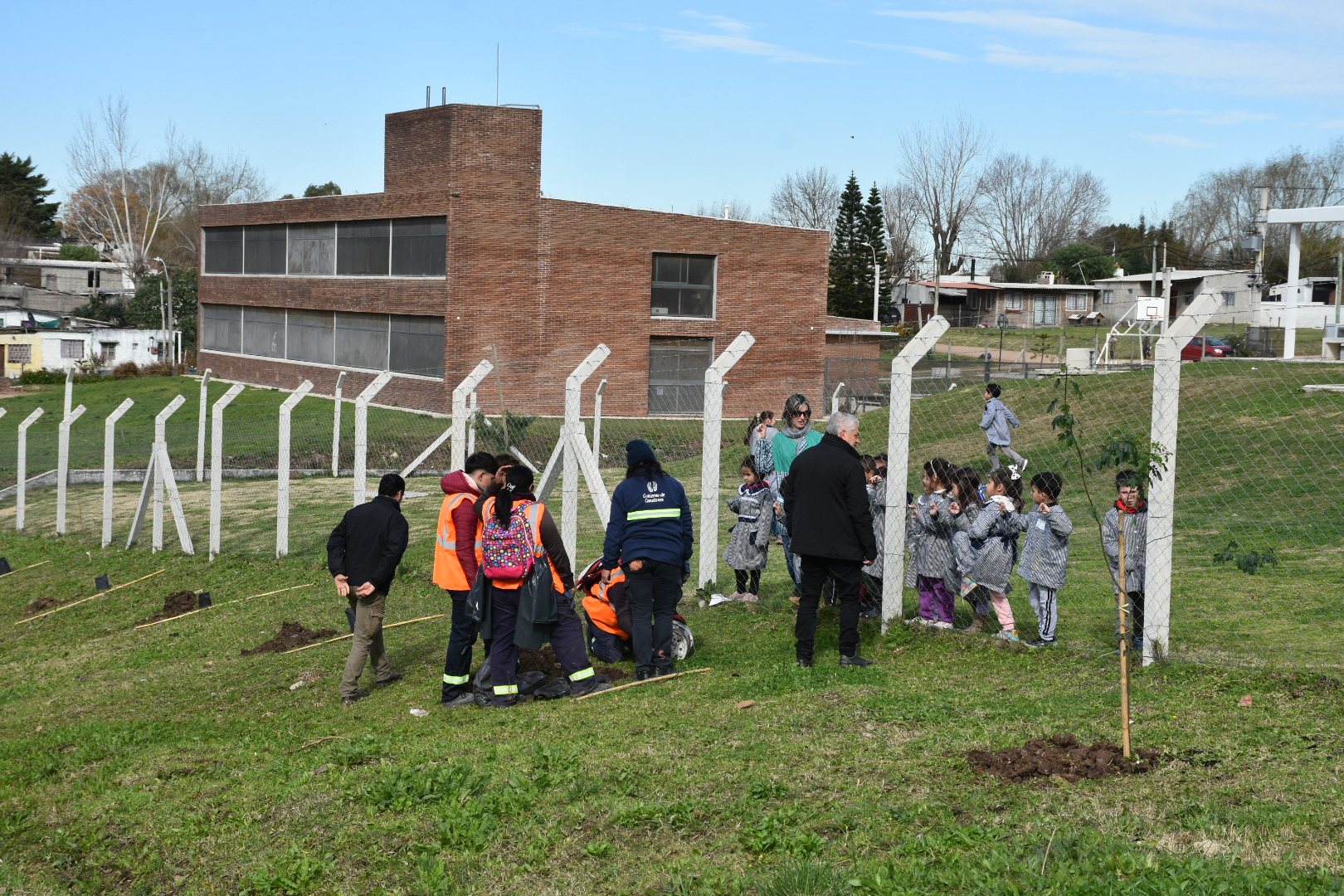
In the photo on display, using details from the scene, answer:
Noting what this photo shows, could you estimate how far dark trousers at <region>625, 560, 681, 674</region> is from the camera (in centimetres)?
774

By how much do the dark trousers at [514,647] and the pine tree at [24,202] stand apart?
9310 centimetres

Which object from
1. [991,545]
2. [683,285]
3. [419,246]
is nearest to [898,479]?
[991,545]

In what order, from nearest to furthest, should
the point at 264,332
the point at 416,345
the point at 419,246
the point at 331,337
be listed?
the point at 419,246
the point at 416,345
the point at 331,337
the point at 264,332

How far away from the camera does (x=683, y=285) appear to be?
3997 centimetres

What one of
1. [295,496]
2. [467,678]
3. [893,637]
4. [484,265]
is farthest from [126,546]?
[484,265]

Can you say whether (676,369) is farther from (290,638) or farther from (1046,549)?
(1046,549)

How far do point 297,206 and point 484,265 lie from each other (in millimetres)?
11718

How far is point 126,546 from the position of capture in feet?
51.3

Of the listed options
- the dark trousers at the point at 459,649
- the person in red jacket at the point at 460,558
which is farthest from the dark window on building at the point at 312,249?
the dark trousers at the point at 459,649

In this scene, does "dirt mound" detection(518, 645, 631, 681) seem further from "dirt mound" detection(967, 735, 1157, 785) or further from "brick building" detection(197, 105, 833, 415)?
"brick building" detection(197, 105, 833, 415)

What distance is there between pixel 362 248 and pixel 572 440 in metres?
34.0

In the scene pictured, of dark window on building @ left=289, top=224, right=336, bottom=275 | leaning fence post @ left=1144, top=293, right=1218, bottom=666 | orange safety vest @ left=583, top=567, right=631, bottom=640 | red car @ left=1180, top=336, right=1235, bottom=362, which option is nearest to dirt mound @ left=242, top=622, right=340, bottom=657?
orange safety vest @ left=583, top=567, right=631, bottom=640

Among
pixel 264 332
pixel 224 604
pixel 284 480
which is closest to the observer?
pixel 224 604

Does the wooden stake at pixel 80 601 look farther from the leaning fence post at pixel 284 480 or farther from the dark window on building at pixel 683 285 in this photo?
the dark window on building at pixel 683 285
